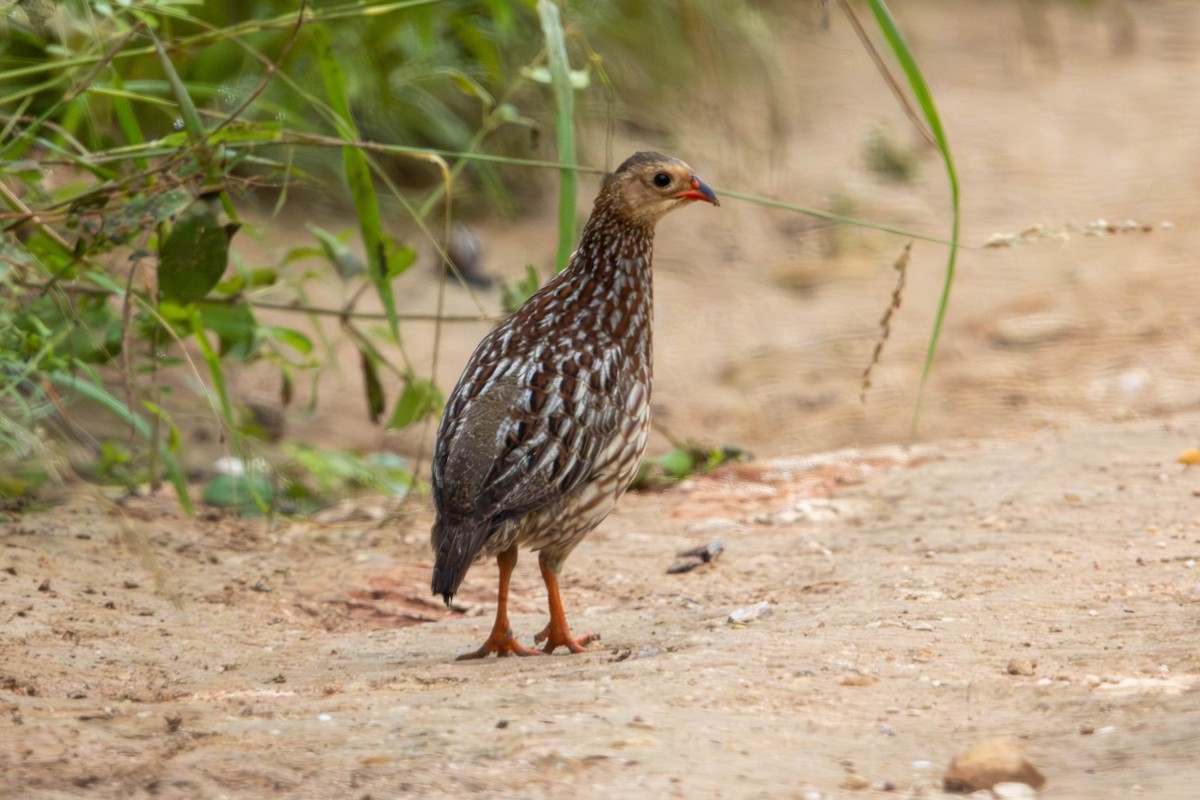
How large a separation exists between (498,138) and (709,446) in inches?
128

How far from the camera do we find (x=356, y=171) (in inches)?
187

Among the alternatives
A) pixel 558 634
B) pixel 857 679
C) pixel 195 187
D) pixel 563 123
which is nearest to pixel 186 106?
pixel 195 187

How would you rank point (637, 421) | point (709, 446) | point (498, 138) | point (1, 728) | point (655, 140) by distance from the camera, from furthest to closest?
point (655, 140) → point (498, 138) → point (709, 446) → point (637, 421) → point (1, 728)

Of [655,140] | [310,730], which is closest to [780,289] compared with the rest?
[655,140]

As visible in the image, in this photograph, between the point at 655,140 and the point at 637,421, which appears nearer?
the point at 637,421

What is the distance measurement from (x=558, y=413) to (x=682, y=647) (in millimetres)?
729

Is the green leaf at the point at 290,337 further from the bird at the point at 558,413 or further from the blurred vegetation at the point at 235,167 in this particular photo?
the bird at the point at 558,413

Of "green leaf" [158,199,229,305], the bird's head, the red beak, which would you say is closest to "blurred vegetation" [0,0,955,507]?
"green leaf" [158,199,229,305]

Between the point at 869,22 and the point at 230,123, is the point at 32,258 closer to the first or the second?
the point at 230,123

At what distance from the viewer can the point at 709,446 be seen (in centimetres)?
663

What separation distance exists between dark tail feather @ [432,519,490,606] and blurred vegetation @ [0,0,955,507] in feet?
2.45

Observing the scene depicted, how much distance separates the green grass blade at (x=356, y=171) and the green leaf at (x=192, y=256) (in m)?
0.47

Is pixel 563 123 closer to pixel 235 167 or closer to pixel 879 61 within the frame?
pixel 879 61

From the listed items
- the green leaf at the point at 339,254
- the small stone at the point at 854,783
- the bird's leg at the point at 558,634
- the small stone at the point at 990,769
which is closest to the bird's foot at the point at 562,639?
the bird's leg at the point at 558,634
